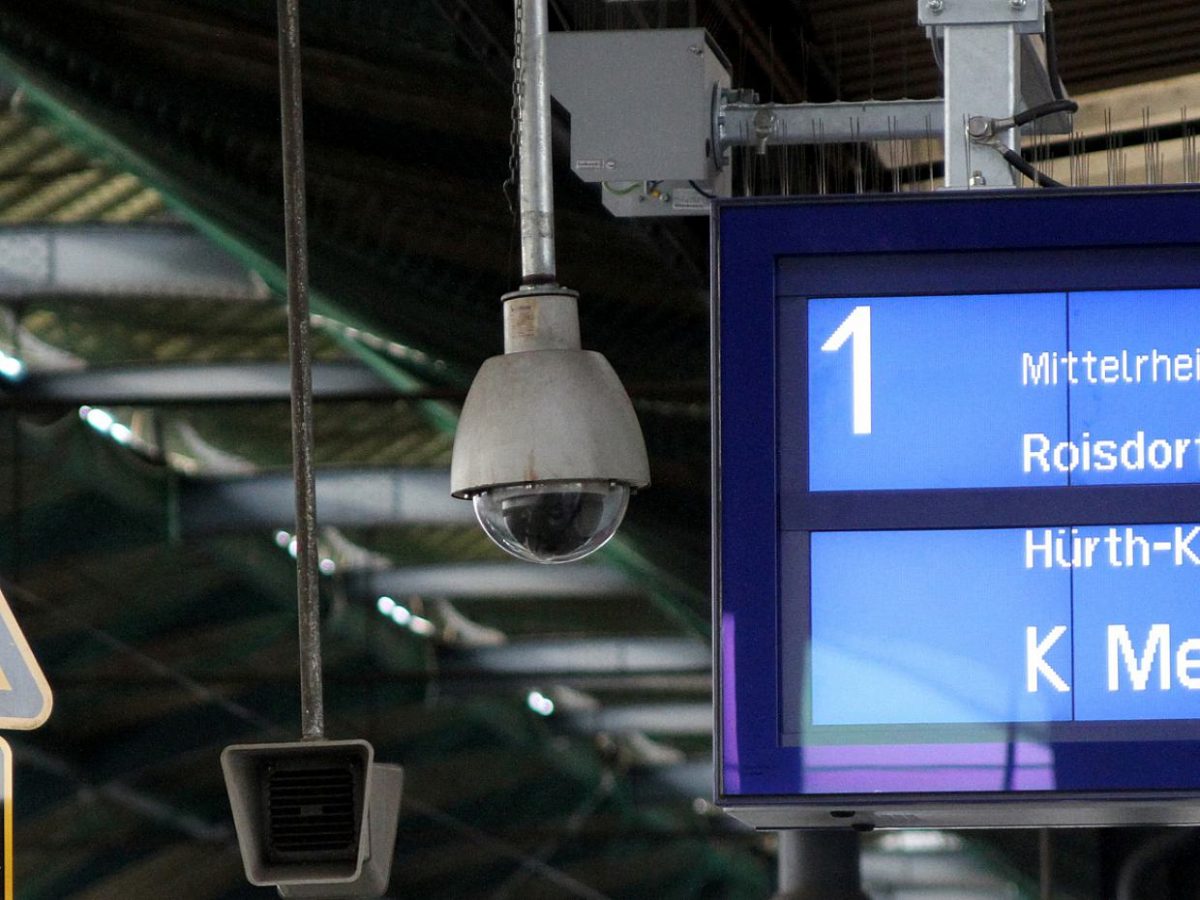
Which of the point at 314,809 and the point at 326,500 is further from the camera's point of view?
the point at 326,500

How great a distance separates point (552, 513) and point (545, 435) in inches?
3.5

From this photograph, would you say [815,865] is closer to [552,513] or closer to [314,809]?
[314,809]

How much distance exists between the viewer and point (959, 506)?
2541 mm

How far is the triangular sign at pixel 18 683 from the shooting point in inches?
254

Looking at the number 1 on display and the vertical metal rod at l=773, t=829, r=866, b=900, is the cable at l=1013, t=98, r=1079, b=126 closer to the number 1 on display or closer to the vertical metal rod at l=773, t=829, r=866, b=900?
the number 1 on display

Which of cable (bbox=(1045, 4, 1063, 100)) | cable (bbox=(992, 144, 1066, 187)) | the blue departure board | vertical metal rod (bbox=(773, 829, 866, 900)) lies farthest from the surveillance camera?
vertical metal rod (bbox=(773, 829, 866, 900))

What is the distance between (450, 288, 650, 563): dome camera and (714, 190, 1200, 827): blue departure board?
19 cm

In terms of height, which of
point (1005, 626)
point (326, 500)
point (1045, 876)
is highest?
point (326, 500)

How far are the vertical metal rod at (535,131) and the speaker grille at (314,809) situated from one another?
45.3 inches

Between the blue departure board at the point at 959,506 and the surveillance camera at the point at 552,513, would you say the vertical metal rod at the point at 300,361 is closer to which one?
the surveillance camera at the point at 552,513

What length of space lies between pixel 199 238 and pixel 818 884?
2513 millimetres

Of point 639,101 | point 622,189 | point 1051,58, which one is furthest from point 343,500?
point 1051,58

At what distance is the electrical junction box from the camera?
3227 mm

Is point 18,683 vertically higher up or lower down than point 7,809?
higher up
